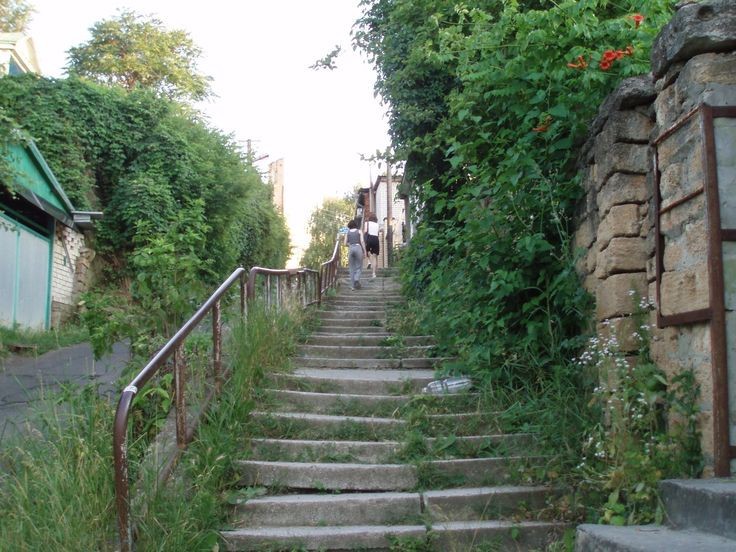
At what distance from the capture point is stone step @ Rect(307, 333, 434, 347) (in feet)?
27.8

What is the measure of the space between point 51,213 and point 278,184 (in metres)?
25.2

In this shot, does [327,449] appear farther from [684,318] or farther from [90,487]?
[684,318]

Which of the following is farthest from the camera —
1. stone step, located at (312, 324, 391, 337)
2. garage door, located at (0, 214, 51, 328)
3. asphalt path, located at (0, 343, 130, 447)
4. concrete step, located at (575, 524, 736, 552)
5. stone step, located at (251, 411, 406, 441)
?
garage door, located at (0, 214, 51, 328)

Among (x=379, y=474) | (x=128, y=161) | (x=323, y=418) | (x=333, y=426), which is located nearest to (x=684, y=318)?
(x=379, y=474)

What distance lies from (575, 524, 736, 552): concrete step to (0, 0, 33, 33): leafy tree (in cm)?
2599

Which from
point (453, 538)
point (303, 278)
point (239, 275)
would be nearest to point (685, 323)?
point (453, 538)

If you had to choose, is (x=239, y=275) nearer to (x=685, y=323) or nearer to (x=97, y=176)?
(x=685, y=323)

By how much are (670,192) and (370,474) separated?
2.42 metres

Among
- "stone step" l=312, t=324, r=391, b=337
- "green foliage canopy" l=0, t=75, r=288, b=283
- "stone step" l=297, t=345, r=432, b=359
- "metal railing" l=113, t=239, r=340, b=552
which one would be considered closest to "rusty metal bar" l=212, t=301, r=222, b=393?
"metal railing" l=113, t=239, r=340, b=552

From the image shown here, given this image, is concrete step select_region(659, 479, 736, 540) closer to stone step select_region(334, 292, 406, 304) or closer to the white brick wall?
stone step select_region(334, 292, 406, 304)

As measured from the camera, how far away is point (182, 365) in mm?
4664

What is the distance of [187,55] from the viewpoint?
1140 inches

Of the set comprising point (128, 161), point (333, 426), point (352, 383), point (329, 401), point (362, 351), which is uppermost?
point (128, 161)

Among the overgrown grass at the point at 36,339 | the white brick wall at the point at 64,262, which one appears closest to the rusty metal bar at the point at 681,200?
the overgrown grass at the point at 36,339
